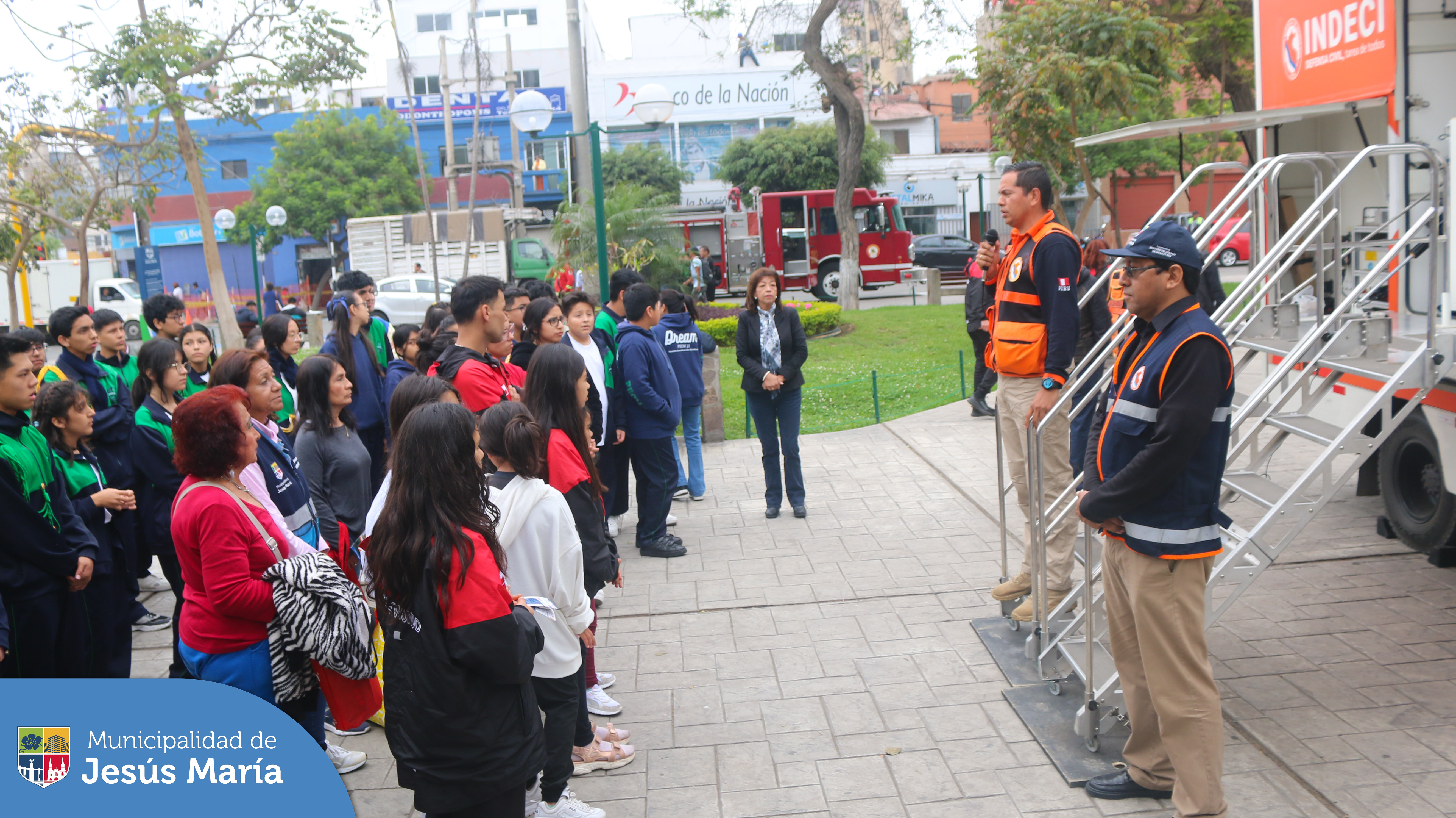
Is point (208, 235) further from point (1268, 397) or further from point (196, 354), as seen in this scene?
point (1268, 397)

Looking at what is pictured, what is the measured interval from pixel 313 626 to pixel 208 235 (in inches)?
636

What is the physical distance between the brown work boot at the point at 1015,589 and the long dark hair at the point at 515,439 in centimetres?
277

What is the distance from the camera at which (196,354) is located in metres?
6.52

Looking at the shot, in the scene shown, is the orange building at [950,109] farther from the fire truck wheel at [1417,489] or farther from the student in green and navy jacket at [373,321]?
the fire truck wheel at [1417,489]

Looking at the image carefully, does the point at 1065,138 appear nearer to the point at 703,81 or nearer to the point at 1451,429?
the point at 1451,429

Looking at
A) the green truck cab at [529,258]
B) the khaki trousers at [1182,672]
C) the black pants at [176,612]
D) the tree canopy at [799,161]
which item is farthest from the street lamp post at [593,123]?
the tree canopy at [799,161]

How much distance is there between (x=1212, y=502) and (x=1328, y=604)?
2.69 m

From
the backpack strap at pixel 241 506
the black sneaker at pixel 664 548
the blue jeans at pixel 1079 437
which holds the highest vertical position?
the backpack strap at pixel 241 506

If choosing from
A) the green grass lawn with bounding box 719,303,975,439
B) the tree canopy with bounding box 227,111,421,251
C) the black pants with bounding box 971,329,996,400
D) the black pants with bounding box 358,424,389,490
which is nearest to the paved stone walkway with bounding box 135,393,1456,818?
the black pants with bounding box 358,424,389,490

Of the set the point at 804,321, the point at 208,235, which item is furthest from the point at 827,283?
the point at 208,235

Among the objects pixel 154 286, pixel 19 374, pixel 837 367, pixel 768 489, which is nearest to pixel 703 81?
pixel 154 286

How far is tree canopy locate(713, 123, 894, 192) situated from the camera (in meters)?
36.4

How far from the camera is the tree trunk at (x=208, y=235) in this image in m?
15.7

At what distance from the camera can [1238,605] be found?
548 centimetres
